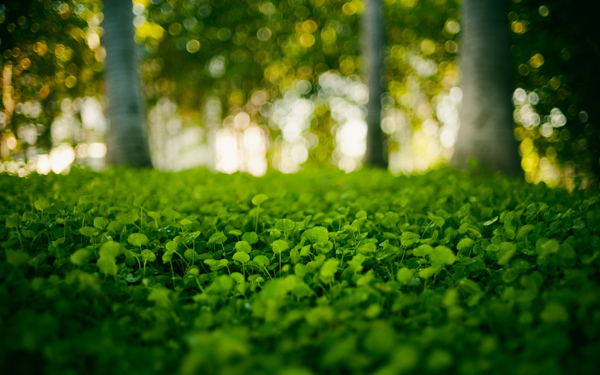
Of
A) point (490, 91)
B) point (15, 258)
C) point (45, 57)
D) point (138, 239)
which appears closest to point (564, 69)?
point (490, 91)

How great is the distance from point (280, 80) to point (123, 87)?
1135 centimetres

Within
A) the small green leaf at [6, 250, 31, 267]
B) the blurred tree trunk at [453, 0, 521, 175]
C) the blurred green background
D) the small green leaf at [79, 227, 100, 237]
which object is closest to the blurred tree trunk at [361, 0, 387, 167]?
the blurred green background

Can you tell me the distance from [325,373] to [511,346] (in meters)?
0.64

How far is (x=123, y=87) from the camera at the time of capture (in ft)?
17.4

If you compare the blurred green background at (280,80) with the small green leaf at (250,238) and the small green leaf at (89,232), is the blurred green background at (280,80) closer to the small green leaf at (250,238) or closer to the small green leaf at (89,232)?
the small green leaf at (89,232)

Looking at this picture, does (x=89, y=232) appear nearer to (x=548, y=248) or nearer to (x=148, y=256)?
(x=148, y=256)

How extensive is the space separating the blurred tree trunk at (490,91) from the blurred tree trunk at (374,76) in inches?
133

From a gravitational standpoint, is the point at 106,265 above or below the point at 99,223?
below

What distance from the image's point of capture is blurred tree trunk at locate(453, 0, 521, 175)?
4.26 metres

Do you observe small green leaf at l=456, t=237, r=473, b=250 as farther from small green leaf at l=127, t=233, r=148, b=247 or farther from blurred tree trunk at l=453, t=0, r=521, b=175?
blurred tree trunk at l=453, t=0, r=521, b=175

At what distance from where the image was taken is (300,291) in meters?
1.37

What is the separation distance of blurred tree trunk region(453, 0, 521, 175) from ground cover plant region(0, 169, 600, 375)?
1.90 meters

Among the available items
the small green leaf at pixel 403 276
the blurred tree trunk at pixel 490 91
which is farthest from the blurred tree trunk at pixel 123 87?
the blurred tree trunk at pixel 490 91

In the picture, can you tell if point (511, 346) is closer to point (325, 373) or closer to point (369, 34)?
point (325, 373)
